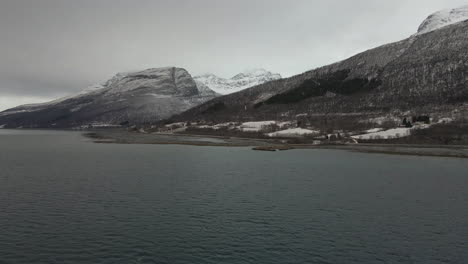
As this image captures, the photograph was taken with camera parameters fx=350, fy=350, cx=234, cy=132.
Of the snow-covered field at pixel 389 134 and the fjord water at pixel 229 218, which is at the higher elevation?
the snow-covered field at pixel 389 134

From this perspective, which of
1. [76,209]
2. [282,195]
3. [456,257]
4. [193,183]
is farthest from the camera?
[193,183]

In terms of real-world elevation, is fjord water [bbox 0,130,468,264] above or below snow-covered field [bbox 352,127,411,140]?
below

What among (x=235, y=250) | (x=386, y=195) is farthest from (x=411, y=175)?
(x=235, y=250)

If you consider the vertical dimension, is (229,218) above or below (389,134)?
below

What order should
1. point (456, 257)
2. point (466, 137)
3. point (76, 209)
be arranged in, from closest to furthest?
point (456, 257) < point (76, 209) < point (466, 137)

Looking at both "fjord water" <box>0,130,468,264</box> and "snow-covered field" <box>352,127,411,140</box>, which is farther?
"snow-covered field" <box>352,127,411,140</box>

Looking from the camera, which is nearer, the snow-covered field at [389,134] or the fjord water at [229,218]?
the fjord water at [229,218]

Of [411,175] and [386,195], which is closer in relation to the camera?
[386,195]

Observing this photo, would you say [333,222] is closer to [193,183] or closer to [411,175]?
[193,183]
